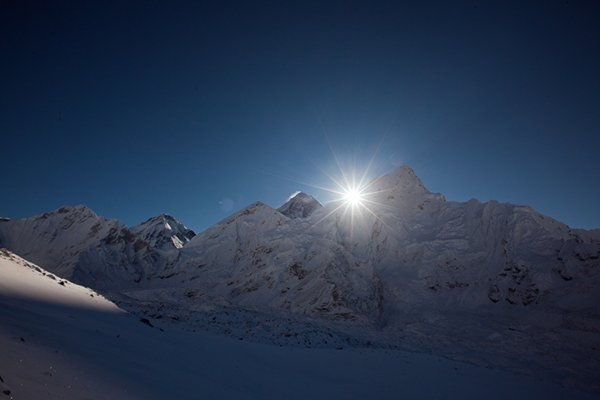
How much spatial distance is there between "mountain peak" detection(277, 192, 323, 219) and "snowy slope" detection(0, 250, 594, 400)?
346 feet

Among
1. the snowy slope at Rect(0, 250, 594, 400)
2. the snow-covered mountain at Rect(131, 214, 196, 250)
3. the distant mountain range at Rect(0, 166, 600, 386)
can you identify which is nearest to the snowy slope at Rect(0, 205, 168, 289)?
the distant mountain range at Rect(0, 166, 600, 386)

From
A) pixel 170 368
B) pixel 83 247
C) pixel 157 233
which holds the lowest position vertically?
pixel 170 368

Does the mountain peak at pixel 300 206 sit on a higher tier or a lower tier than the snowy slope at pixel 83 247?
higher

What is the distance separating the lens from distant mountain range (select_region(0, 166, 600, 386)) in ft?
93.0

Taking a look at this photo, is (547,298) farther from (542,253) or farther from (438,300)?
(438,300)

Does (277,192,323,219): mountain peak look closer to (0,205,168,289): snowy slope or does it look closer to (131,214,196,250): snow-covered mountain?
(131,214,196,250): snow-covered mountain

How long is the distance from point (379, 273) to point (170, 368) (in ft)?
159

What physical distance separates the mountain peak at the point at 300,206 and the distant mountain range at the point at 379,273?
1735 inches

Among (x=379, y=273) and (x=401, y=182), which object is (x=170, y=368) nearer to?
(x=379, y=273)

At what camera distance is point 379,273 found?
52562 mm

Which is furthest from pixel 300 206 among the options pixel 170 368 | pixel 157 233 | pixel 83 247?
pixel 170 368

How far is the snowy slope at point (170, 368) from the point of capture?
501 cm

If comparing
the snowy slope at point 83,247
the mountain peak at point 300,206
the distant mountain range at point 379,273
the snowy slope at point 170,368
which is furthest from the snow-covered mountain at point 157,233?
the snowy slope at point 170,368

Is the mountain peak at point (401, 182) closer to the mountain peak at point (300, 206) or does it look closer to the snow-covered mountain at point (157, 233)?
the mountain peak at point (300, 206)
